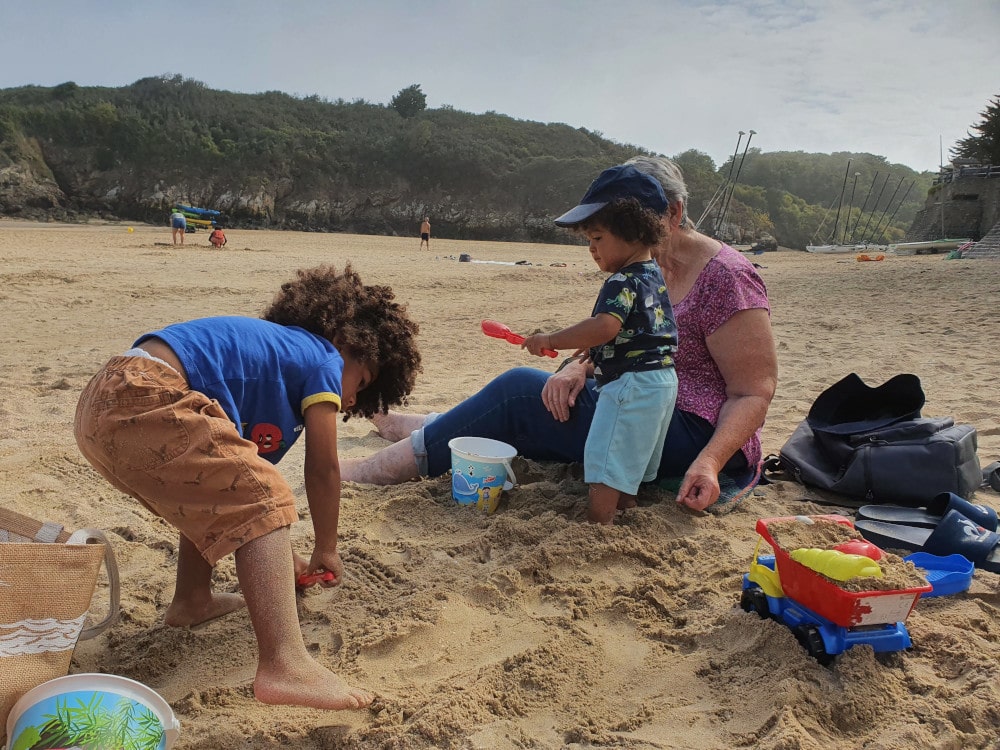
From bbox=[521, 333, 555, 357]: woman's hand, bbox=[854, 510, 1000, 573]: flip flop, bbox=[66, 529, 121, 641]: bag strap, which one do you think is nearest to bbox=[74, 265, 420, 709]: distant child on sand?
bbox=[66, 529, 121, 641]: bag strap

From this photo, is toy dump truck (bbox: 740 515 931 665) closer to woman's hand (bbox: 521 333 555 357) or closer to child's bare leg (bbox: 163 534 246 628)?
woman's hand (bbox: 521 333 555 357)

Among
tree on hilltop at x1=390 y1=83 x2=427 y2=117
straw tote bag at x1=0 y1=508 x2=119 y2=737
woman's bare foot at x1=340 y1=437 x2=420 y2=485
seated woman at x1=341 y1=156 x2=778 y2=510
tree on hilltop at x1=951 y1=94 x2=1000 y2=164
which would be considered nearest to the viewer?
straw tote bag at x1=0 y1=508 x2=119 y2=737

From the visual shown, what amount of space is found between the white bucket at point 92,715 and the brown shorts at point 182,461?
310 millimetres

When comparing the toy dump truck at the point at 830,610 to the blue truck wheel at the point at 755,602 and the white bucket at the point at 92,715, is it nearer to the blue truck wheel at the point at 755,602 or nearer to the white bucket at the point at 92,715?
the blue truck wheel at the point at 755,602

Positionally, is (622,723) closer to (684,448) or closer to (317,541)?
(317,541)

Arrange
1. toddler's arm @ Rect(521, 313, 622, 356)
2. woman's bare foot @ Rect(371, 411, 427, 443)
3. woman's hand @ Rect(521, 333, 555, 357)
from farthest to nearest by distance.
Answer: woman's bare foot @ Rect(371, 411, 427, 443)
woman's hand @ Rect(521, 333, 555, 357)
toddler's arm @ Rect(521, 313, 622, 356)

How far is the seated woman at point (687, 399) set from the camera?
8.27 feet

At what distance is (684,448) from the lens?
2.62m

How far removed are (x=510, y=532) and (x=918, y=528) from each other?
137 centimetres

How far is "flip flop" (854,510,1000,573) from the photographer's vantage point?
6.94ft

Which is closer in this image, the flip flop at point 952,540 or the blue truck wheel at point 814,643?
the blue truck wheel at point 814,643

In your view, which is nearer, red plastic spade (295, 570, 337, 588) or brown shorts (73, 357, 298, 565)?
brown shorts (73, 357, 298, 565)

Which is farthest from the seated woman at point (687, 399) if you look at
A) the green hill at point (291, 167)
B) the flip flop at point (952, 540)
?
the green hill at point (291, 167)

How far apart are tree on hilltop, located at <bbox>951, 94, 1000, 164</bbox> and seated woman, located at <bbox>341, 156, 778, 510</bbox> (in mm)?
32862
